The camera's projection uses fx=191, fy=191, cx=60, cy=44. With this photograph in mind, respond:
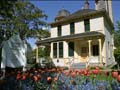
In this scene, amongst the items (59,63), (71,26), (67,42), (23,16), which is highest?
(23,16)

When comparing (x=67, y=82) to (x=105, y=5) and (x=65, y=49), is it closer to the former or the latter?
(x=65, y=49)

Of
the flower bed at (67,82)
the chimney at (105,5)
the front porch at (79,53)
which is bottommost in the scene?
the flower bed at (67,82)

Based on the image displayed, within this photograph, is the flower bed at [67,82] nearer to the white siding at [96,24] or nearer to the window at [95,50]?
the window at [95,50]

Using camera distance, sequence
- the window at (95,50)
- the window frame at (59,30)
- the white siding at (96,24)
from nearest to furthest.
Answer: the window at (95,50) < the white siding at (96,24) < the window frame at (59,30)

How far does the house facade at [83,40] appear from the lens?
23.1 m

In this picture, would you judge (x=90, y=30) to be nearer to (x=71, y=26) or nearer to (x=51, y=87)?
(x=71, y=26)

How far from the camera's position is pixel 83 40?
2462cm

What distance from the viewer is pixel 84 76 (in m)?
4.07

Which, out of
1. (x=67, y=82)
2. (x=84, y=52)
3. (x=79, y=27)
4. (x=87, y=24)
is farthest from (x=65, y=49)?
(x=67, y=82)

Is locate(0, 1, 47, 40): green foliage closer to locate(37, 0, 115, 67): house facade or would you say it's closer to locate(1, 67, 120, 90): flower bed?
locate(37, 0, 115, 67): house facade

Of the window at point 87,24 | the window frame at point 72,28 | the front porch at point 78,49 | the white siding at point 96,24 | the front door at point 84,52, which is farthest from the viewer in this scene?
the window frame at point 72,28

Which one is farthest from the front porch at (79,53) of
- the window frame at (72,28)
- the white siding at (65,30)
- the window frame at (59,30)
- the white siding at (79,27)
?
the window frame at (59,30)

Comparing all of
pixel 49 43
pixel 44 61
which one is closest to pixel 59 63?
pixel 44 61

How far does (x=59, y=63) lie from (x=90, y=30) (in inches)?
240
